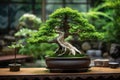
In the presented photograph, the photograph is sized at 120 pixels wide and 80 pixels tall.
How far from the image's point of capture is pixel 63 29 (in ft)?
14.6

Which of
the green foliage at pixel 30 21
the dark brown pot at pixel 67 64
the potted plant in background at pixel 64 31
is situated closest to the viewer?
the dark brown pot at pixel 67 64

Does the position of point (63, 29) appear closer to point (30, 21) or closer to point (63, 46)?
point (63, 46)

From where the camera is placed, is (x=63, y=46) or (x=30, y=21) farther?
(x=30, y=21)

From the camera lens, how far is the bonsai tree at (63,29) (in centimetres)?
436

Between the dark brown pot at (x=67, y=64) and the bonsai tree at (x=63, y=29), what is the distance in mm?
263

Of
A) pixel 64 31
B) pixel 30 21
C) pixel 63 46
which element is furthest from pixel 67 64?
pixel 30 21

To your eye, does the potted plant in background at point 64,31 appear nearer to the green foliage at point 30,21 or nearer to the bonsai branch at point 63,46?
the bonsai branch at point 63,46

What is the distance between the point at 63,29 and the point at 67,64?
2.14 ft

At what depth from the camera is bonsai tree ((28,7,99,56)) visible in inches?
171

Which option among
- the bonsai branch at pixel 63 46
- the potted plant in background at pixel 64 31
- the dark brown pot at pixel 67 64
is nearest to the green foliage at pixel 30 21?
the potted plant in background at pixel 64 31

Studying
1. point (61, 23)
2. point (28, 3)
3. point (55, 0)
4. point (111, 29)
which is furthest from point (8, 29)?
point (61, 23)

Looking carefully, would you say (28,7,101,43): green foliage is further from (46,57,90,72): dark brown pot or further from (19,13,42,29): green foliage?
(19,13,42,29): green foliage

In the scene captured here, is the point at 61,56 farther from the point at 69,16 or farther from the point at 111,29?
the point at 111,29

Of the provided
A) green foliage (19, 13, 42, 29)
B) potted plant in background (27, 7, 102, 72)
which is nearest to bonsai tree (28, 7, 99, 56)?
potted plant in background (27, 7, 102, 72)
